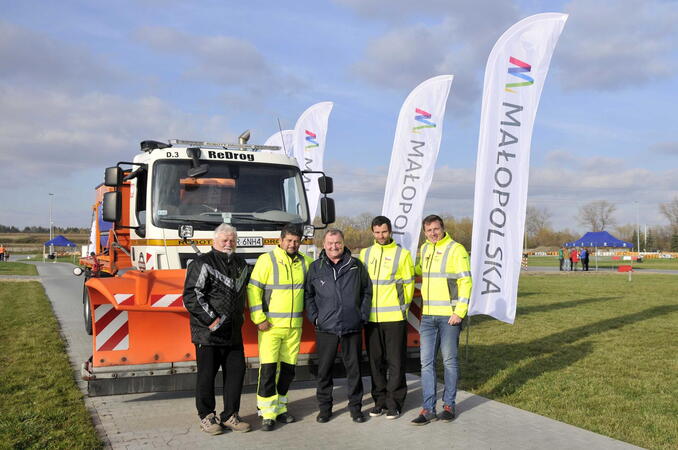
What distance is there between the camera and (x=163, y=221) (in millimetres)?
7145

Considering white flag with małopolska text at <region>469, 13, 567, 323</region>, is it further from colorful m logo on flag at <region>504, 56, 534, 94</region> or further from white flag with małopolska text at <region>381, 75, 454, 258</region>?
white flag with małopolska text at <region>381, 75, 454, 258</region>

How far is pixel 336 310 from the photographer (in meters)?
5.57

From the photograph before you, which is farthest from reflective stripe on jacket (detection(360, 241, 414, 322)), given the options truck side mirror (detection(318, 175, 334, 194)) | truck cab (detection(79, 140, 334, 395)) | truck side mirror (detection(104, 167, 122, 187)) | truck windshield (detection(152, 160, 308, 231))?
truck side mirror (detection(104, 167, 122, 187))

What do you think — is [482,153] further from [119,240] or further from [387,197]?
[119,240]

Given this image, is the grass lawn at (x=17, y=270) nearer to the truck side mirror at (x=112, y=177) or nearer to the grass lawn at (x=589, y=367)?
the grass lawn at (x=589, y=367)

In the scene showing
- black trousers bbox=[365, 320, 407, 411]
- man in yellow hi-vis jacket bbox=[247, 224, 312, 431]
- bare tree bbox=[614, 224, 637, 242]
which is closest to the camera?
man in yellow hi-vis jacket bbox=[247, 224, 312, 431]

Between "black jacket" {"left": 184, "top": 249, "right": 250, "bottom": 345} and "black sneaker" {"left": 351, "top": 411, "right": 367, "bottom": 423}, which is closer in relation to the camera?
"black jacket" {"left": 184, "top": 249, "right": 250, "bottom": 345}

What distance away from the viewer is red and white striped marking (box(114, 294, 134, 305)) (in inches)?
217

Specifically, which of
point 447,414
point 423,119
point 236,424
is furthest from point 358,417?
point 423,119

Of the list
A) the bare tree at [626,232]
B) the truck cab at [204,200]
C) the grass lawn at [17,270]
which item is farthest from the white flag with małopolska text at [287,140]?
the bare tree at [626,232]

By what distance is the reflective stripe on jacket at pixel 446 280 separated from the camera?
5.73m

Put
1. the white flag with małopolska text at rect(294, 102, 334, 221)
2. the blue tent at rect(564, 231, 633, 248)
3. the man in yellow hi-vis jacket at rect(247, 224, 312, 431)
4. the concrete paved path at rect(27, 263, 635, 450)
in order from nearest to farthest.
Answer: the concrete paved path at rect(27, 263, 635, 450)
the man in yellow hi-vis jacket at rect(247, 224, 312, 431)
the white flag with małopolska text at rect(294, 102, 334, 221)
the blue tent at rect(564, 231, 633, 248)

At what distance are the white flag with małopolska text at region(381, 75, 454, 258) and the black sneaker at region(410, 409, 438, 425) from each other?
684cm

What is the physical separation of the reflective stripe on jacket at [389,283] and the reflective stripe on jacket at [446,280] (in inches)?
7.9
